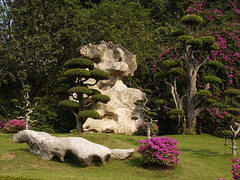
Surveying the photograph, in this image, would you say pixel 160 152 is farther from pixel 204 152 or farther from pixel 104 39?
pixel 104 39

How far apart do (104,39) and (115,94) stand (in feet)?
16.5

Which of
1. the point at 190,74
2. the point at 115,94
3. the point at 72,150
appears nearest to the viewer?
the point at 72,150

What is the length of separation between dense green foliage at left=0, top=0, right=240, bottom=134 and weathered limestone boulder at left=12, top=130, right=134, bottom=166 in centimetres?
486

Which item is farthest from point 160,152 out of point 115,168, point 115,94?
point 115,94

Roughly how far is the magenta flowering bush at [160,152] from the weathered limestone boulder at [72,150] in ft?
2.49

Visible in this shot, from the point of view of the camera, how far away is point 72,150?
6613 millimetres

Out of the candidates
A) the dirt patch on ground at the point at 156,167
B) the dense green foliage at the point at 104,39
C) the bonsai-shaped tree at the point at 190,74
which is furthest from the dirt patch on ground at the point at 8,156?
the bonsai-shaped tree at the point at 190,74

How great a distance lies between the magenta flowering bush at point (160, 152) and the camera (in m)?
6.11

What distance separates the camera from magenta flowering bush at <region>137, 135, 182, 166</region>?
241 inches

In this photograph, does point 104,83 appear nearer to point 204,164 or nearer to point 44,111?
point 44,111

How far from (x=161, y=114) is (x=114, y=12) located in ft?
27.4

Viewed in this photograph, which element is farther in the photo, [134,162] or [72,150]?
[134,162]

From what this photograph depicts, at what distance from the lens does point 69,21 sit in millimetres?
16703

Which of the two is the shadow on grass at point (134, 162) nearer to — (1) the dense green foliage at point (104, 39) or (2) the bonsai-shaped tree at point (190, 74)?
(2) the bonsai-shaped tree at point (190, 74)
